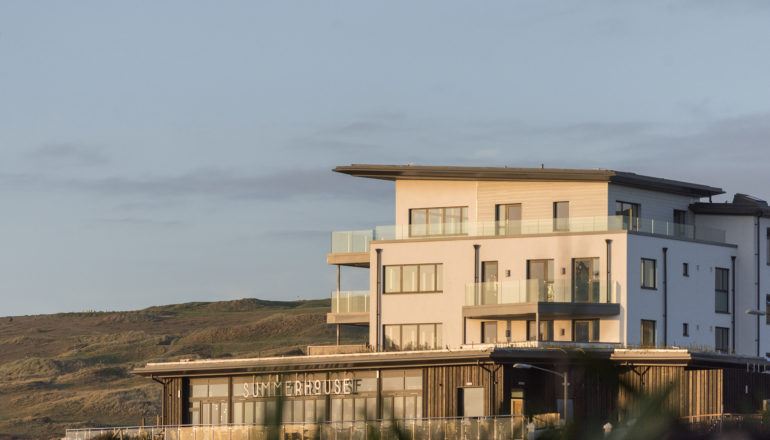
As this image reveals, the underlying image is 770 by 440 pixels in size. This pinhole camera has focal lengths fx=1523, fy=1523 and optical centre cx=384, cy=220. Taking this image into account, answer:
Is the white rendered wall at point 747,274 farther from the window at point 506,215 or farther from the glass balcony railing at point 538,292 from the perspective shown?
the window at point 506,215

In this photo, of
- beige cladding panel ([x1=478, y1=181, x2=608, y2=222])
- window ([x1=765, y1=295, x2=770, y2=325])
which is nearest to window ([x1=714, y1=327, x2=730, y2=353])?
window ([x1=765, y1=295, x2=770, y2=325])

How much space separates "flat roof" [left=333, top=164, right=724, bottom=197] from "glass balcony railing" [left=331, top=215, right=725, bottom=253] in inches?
66.2

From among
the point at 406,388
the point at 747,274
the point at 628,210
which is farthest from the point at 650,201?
the point at 406,388

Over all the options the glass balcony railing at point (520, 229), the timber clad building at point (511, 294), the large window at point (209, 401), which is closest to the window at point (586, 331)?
the timber clad building at point (511, 294)

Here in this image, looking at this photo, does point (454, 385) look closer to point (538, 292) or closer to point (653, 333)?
point (538, 292)

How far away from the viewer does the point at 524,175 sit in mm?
56969

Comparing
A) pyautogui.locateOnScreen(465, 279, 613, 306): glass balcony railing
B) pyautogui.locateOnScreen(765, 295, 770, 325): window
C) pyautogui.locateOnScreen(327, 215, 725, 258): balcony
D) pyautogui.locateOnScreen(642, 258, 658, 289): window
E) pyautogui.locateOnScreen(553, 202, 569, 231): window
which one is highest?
pyautogui.locateOnScreen(553, 202, 569, 231): window

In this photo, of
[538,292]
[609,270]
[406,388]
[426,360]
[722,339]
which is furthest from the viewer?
[722,339]

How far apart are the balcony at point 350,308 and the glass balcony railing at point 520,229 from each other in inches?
69.0

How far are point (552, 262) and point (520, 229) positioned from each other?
6.49 feet

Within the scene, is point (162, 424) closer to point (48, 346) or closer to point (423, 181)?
point (423, 181)

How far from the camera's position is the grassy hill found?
3767 inches

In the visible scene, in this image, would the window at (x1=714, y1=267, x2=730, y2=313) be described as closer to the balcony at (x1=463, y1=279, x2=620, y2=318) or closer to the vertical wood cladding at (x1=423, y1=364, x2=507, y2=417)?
the balcony at (x1=463, y1=279, x2=620, y2=318)

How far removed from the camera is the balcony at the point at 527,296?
176ft
